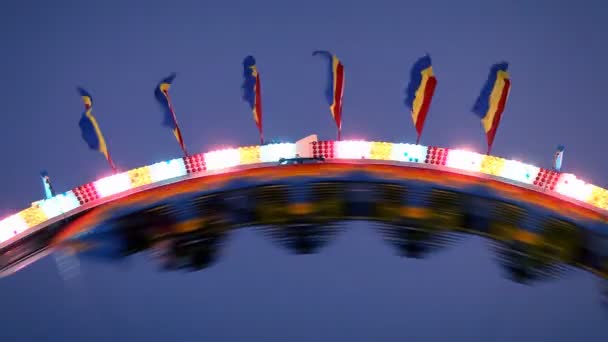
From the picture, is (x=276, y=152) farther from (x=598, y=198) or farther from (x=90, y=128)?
(x=598, y=198)

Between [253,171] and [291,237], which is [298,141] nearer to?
[253,171]

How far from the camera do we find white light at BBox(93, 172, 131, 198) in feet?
79.4

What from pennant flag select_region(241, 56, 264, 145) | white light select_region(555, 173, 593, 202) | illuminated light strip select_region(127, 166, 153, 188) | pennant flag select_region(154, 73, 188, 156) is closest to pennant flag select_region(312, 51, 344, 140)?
pennant flag select_region(241, 56, 264, 145)

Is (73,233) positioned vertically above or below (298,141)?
below

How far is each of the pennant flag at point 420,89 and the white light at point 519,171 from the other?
128 inches

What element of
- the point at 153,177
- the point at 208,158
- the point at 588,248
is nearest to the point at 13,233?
the point at 153,177

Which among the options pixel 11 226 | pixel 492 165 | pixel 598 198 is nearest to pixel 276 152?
pixel 492 165

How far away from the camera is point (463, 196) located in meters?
23.9

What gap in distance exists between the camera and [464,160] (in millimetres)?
24734

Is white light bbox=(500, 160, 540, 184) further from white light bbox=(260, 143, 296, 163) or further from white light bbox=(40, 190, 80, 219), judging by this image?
white light bbox=(40, 190, 80, 219)

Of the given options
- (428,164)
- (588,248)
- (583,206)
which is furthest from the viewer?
(428,164)

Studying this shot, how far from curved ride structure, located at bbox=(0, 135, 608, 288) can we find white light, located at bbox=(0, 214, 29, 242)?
32 millimetres

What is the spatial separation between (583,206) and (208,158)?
12.8 meters

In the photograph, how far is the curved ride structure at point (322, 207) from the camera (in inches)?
882
